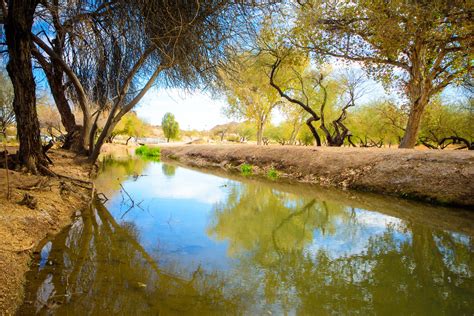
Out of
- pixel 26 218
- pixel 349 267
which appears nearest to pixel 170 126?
pixel 26 218

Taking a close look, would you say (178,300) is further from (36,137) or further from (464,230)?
(464,230)

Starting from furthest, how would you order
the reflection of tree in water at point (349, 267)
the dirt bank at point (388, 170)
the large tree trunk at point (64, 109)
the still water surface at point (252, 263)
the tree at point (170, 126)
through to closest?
the tree at point (170, 126) < the large tree trunk at point (64, 109) < the dirt bank at point (388, 170) < the reflection of tree in water at point (349, 267) < the still water surface at point (252, 263)

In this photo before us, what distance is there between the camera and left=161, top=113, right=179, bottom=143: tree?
81700 millimetres

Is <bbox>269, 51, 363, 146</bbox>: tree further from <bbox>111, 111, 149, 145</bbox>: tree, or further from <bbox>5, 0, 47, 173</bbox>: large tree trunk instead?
<bbox>111, 111, 149, 145</bbox>: tree

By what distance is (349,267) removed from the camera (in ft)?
11.0

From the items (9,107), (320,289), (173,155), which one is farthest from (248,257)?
(9,107)

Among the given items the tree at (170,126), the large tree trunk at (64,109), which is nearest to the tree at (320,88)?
the large tree trunk at (64,109)

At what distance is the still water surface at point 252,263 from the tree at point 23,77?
1.51 m

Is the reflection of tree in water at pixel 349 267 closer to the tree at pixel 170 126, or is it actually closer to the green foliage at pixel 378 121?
the green foliage at pixel 378 121

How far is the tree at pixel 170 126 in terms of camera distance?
3217 inches

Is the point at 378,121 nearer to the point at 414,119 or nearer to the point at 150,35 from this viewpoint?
the point at 414,119

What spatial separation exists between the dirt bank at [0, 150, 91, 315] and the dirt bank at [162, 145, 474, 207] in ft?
25.7

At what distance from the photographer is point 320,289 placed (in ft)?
9.18

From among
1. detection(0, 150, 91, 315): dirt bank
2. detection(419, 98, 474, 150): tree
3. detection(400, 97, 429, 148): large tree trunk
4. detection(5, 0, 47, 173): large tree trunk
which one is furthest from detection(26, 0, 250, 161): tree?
detection(419, 98, 474, 150): tree
